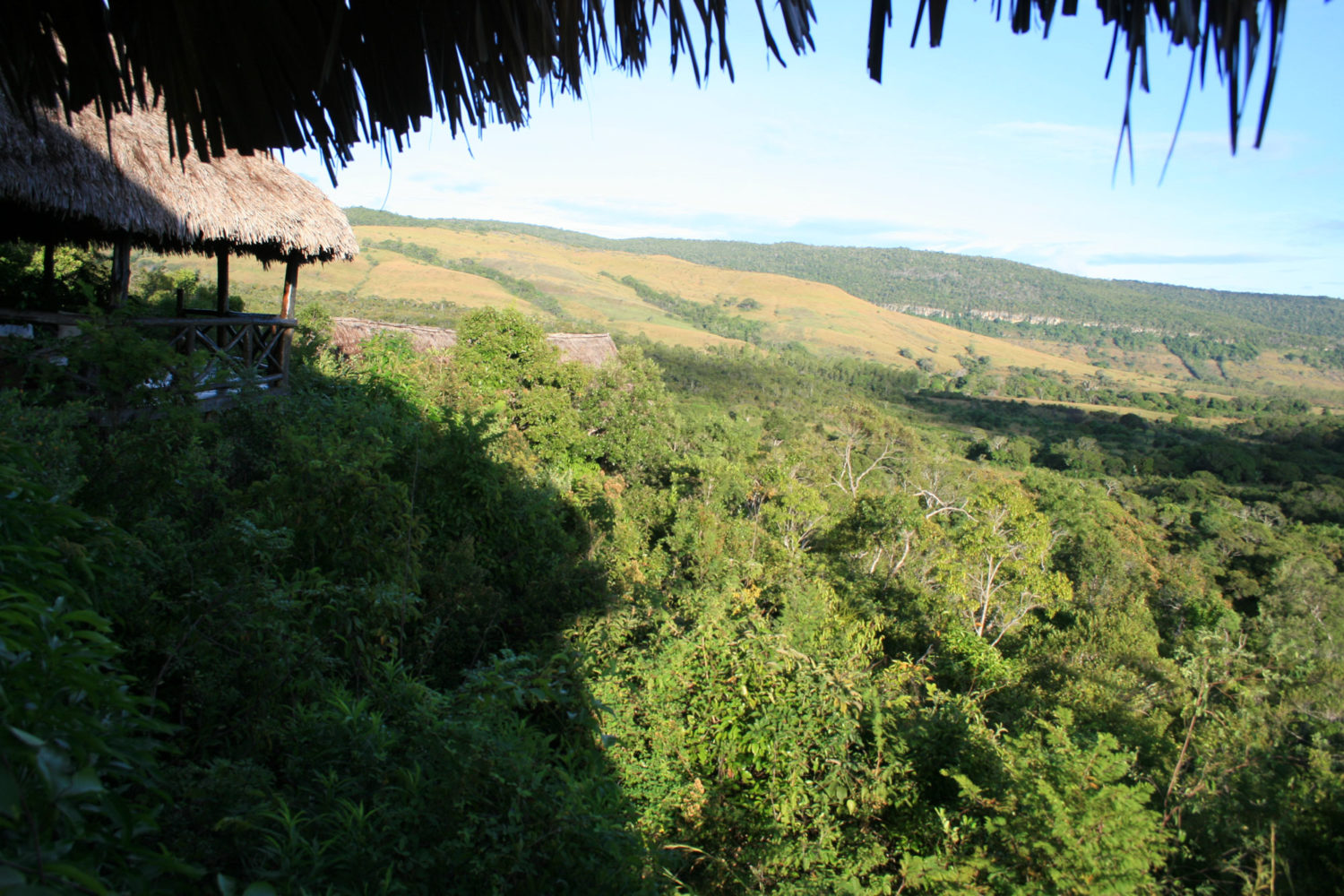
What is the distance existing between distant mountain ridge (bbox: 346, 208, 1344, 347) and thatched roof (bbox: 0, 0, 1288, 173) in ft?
447

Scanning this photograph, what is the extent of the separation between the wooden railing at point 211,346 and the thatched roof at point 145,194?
0.77m

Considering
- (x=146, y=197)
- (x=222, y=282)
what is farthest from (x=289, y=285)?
(x=146, y=197)

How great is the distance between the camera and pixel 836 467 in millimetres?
28641

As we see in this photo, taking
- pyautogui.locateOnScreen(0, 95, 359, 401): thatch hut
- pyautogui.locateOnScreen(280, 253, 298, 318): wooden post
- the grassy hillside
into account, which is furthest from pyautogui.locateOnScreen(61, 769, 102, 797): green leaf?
the grassy hillside

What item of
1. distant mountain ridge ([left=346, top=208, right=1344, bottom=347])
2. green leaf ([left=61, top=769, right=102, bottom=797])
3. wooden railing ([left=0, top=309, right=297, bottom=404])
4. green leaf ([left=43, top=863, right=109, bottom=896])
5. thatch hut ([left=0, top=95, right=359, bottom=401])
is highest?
distant mountain ridge ([left=346, top=208, right=1344, bottom=347])

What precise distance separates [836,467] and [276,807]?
27.3 m

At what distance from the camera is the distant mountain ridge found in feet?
478

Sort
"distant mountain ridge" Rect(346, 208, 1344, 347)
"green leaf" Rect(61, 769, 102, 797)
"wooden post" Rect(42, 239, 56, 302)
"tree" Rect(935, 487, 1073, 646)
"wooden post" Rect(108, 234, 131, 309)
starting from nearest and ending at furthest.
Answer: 1. "green leaf" Rect(61, 769, 102, 797)
2. "wooden post" Rect(108, 234, 131, 309)
3. "wooden post" Rect(42, 239, 56, 302)
4. "tree" Rect(935, 487, 1073, 646)
5. "distant mountain ridge" Rect(346, 208, 1344, 347)

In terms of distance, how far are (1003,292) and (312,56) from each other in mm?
184437

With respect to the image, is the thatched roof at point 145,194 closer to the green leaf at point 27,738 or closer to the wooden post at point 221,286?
the wooden post at point 221,286

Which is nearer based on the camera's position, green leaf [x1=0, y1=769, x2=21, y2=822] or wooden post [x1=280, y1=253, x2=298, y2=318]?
green leaf [x1=0, y1=769, x2=21, y2=822]

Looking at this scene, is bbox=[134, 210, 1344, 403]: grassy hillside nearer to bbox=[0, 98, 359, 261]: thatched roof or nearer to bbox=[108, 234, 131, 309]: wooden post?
bbox=[0, 98, 359, 261]: thatched roof

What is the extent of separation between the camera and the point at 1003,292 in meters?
168

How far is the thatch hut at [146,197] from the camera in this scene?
540cm
